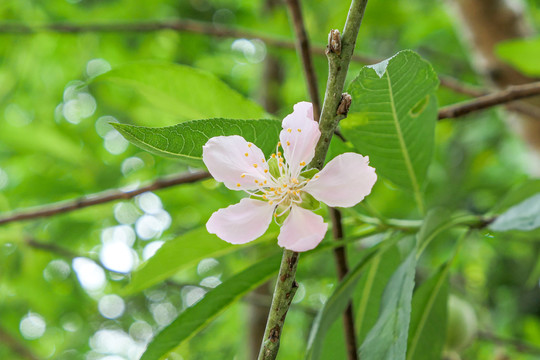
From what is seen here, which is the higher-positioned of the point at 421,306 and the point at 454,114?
the point at 454,114

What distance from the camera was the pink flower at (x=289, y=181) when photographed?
37 centimetres

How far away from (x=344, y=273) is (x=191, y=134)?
29cm

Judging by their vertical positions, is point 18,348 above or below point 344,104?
below

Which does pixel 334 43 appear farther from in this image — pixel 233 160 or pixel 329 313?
pixel 329 313

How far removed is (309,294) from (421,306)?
1.85 meters

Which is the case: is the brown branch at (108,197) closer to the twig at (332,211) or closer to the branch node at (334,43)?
the twig at (332,211)

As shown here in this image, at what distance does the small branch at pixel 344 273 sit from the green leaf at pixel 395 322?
0.02m

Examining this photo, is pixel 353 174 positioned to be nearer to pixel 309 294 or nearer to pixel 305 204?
pixel 305 204

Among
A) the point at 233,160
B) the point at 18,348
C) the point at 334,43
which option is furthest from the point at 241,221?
the point at 18,348

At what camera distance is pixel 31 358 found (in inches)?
56.1

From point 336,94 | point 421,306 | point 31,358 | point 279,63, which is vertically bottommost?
point 31,358

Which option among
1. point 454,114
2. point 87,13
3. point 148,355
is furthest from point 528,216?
point 87,13

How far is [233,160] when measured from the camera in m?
0.39

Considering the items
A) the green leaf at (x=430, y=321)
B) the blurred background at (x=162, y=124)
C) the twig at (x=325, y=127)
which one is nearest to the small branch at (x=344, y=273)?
the green leaf at (x=430, y=321)
